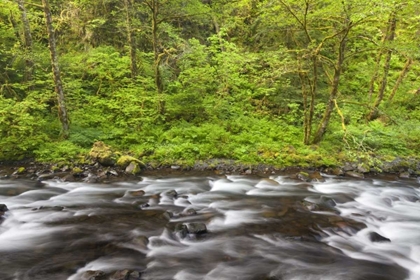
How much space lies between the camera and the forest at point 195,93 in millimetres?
10547

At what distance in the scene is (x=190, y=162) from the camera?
11.1m

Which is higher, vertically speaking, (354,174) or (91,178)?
(91,178)

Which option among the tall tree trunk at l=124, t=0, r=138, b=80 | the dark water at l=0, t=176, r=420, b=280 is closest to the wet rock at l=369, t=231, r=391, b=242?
the dark water at l=0, t=176, r=420, b=280

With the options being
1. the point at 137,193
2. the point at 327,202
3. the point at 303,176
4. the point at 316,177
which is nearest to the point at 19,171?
the point at 137,193

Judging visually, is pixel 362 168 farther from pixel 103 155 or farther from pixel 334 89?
pixel 103 155

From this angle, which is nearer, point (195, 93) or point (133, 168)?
point (133, 168)

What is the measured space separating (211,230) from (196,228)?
0.39 m

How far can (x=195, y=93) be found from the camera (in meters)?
13.2

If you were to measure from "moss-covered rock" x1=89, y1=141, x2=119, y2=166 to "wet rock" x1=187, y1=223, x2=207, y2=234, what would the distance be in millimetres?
5104

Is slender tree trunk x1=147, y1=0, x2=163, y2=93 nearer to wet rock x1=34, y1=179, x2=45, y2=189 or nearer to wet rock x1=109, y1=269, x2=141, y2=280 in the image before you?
wet rock x1=34, y1=179, x2=45, y2=189

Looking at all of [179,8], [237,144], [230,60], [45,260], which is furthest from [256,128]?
[45,260]

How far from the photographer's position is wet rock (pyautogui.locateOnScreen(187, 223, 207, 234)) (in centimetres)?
630

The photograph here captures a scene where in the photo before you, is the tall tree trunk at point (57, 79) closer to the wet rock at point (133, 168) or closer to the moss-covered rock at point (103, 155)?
the moss-covered rock at point (103, 155)

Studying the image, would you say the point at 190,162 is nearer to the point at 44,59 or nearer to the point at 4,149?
the point at 4,149
